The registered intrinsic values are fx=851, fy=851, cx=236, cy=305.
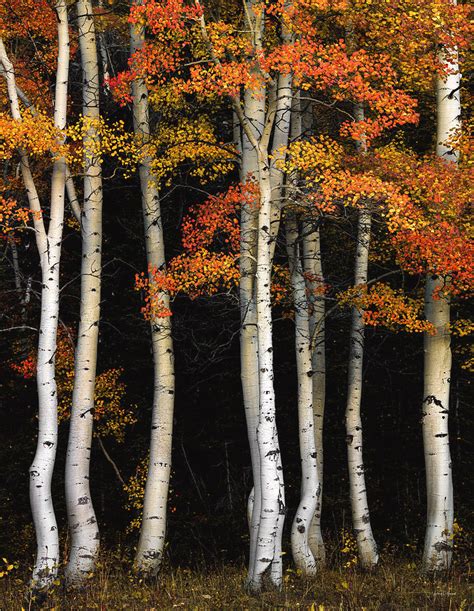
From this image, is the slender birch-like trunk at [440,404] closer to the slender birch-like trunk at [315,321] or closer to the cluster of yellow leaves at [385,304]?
the cluster of yellow leaves at [385,304]

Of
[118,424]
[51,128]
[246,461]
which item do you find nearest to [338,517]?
[246,461]

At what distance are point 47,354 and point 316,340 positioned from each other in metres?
5.53

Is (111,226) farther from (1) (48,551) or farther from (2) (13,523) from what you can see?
(1) (48,551)

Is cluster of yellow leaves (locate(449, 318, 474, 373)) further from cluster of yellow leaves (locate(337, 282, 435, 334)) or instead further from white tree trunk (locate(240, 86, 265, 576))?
white tree trunk (locate(240, 86, 265, 576))

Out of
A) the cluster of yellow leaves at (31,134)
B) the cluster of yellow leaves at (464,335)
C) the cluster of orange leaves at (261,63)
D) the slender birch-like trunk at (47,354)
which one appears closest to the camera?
the cluster of orange leaves at (261,63)

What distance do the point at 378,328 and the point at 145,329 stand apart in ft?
17.9

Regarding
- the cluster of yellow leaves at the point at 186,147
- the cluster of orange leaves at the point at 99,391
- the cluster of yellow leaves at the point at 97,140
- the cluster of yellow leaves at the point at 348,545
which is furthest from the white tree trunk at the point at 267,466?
the cluster of orange leaves at the point at 99,391

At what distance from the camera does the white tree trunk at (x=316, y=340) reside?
14812 mm

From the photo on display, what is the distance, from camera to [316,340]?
15.8 metres

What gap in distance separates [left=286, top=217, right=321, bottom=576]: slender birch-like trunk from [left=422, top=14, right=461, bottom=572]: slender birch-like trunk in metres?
1.75

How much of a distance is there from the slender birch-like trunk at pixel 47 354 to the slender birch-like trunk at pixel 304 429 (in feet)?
11.9

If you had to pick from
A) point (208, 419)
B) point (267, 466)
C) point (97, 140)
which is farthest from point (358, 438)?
point (208, 419)

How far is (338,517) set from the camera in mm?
19844

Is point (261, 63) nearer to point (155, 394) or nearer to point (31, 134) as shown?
point (31, 134)
